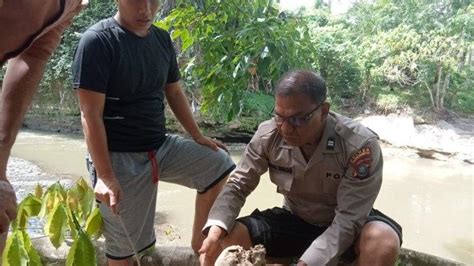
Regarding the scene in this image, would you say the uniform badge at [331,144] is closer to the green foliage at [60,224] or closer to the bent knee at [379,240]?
the bent knee at [379,240]

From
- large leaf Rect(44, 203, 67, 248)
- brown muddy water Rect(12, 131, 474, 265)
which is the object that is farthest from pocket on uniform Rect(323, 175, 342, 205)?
brown muddy water Rect(12, 131, 474, 265)

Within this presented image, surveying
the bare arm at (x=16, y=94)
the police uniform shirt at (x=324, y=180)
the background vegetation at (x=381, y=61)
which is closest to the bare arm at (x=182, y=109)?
the police uniform shirt at (x=324, y=180)

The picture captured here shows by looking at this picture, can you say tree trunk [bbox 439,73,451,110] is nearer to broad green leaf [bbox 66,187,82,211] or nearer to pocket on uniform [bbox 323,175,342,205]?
pocket on uniform [bbox 323,175,342,205]

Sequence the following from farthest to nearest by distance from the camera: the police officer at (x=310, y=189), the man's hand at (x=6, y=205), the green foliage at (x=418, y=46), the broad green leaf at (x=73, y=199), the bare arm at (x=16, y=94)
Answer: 1. the green foliage at (x=418, y=46)
2. the broad green leaf at (x=73, y=199)
3. the police officer at (x=310, y=189)
4. the bare arm at (x=16, y=94)
5. the man's hand at (x=6, y=205)

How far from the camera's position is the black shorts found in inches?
83.3

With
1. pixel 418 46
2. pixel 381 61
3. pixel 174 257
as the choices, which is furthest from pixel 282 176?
pixel 381 61

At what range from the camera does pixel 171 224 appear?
18.6 ft

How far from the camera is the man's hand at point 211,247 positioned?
6.30 ft

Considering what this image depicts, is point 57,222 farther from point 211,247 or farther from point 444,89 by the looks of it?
point 444,89

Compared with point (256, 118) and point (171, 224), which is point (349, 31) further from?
point (171, 224)

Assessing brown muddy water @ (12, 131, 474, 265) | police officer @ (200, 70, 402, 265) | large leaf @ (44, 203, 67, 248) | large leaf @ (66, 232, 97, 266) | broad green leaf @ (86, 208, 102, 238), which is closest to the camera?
large leaf @ (66, 232, 97, 266)

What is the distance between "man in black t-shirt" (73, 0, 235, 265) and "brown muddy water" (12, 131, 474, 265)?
2.72m

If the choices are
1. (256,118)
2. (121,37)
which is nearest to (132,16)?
(121,37)

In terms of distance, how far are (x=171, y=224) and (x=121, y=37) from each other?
382cm
